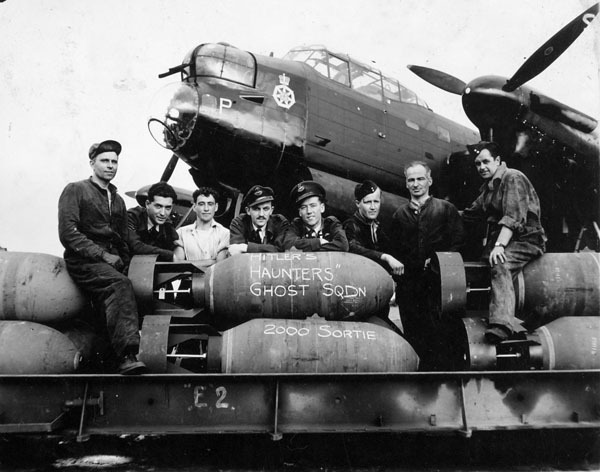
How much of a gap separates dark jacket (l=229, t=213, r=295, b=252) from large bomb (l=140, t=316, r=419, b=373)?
107 centimetres

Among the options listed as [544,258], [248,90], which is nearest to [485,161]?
[544,258]

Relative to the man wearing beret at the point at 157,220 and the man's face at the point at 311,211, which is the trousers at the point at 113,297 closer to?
the man wearing beret at the point at 157,220

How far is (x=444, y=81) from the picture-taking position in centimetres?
1055

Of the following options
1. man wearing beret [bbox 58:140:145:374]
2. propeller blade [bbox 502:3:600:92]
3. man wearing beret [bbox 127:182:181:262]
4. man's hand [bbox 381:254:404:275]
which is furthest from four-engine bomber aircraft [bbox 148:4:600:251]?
man's hand [bbox 381:254:404:275]

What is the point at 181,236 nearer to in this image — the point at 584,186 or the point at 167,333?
the point at 167,333

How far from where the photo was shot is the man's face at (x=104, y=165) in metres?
4.79

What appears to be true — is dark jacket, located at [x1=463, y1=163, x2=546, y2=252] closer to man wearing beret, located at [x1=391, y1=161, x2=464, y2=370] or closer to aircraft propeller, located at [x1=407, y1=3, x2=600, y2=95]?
man wearing beret, located at [x1=391, y1=161, x2=464, y2=370]

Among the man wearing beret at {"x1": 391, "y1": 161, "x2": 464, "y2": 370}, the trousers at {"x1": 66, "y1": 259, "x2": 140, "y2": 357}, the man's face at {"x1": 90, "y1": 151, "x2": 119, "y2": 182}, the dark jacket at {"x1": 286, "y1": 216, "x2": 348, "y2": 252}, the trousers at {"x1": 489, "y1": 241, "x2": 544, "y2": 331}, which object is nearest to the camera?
the trousers at {"x1": 66, "y1": 259, "x2": 140, "y2": 357}

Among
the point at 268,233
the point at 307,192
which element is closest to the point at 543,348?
the point at 307,192

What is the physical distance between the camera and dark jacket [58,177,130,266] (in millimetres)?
4488

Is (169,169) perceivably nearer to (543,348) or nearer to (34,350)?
(34,350)

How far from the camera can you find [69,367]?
4.42 metres

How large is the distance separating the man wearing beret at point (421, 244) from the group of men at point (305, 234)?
0.01 meters

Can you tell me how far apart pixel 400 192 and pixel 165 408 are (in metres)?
6.77
